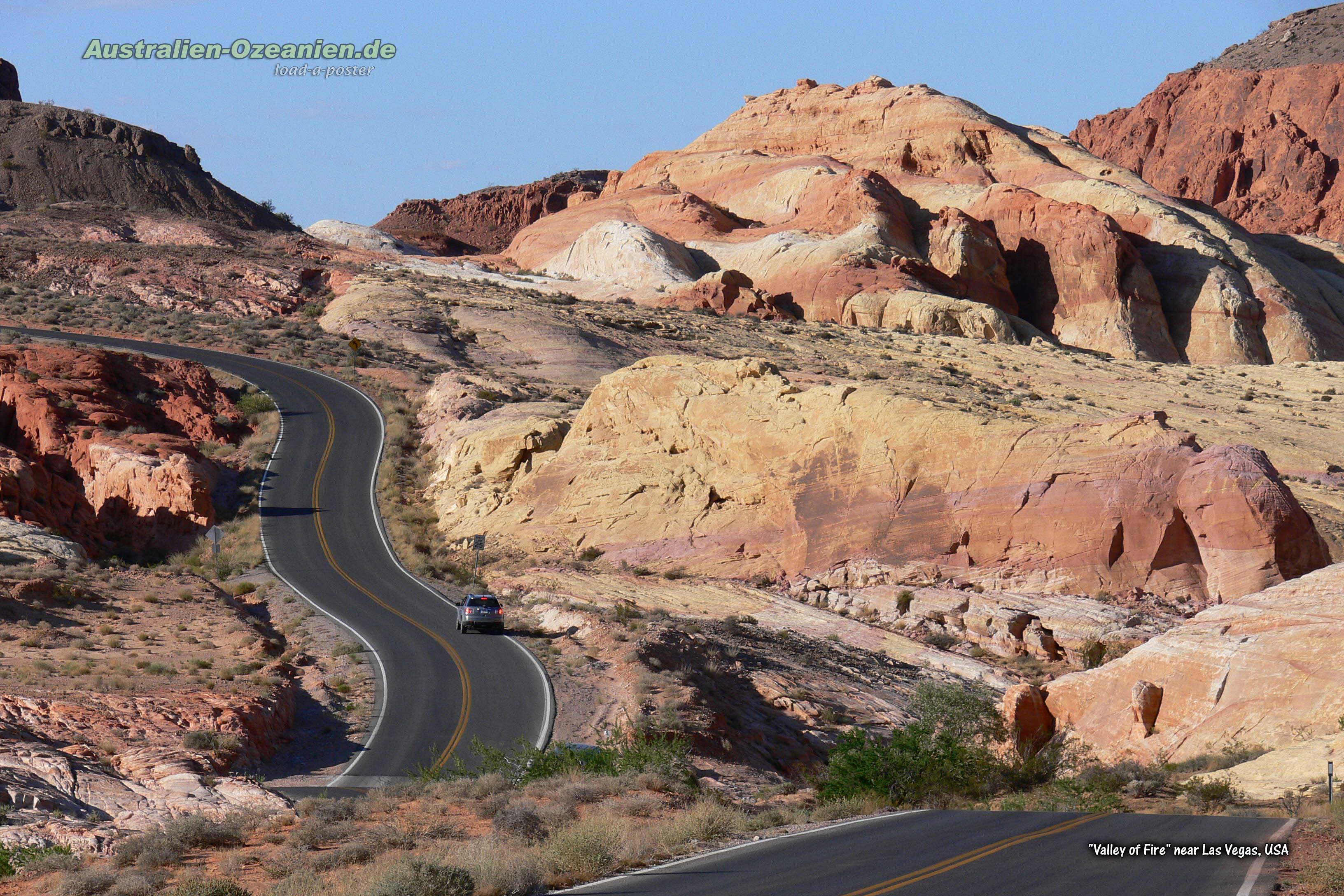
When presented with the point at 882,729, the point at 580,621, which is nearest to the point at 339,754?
the point at 580,621

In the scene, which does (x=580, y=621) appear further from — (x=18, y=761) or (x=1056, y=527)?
(x=18, y=761)

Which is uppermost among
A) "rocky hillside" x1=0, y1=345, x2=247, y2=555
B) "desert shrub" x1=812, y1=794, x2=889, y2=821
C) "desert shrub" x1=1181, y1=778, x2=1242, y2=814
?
"rocky hillside" x1=0, y1=345, x2=247, y2=555

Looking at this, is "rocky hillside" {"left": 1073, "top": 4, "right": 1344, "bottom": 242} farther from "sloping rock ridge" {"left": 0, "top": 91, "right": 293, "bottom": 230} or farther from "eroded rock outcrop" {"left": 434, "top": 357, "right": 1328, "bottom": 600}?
"eroded rock outcrop" {"left": 434, "top": 357, "right": 1328, "bottom": 600}

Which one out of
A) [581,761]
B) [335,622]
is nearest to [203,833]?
[581,761]

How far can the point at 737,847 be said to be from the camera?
1488 cm

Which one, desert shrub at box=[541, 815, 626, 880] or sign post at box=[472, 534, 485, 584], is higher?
sign post at box=[472, 534, 485, 584]

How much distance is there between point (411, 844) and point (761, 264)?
6877cm

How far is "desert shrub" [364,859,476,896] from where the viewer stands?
1200 centimetres

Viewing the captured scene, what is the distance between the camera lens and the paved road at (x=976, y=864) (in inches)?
476

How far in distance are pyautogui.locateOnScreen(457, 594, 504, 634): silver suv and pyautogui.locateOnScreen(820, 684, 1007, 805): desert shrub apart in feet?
41.7

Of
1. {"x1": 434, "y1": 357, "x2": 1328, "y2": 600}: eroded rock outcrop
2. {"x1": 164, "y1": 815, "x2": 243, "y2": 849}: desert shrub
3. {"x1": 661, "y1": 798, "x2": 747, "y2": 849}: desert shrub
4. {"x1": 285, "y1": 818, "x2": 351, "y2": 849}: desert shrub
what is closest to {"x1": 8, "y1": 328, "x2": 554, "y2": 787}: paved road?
{"x1": 434, "y1": 357, "x2": 1328, "y2": 600}: eroded rock outcrop

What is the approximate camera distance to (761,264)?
81312 millimetres

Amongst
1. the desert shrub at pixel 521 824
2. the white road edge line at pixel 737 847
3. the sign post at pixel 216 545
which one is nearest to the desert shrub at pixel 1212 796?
the white road edge line at pixel 737 847

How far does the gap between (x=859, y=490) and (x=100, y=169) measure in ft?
326
